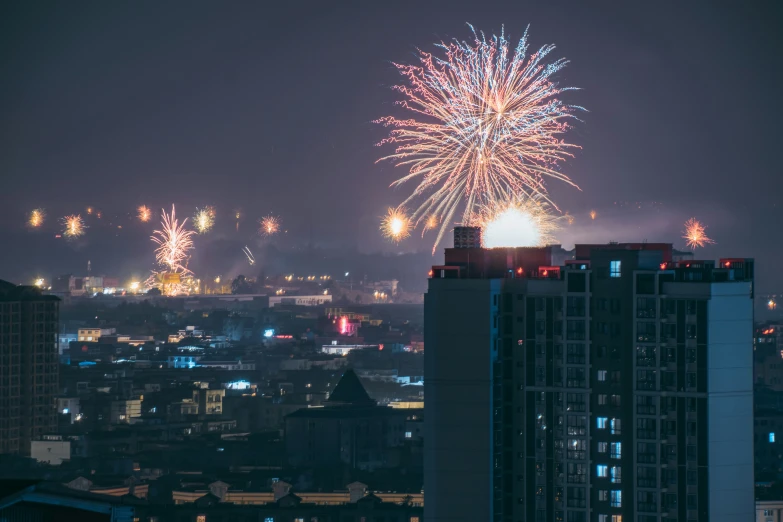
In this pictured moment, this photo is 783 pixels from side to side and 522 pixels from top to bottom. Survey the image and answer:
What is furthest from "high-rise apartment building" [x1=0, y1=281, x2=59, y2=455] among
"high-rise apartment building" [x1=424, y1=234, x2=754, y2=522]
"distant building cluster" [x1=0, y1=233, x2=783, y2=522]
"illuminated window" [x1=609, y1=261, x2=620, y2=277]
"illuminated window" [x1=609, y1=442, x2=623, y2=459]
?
"illuminated window" [x1=609, y1=442, x2=623, y2=459]

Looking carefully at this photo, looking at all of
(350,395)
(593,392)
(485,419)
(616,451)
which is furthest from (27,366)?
(616,451)

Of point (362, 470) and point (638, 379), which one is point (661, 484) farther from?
point (362, 470)

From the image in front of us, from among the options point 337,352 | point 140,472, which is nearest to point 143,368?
point 337,352

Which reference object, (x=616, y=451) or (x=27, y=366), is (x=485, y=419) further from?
(x=27, y=366)

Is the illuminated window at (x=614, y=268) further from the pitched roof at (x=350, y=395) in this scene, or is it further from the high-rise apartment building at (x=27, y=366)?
the high-rise apartment building at (x=27, y=366)

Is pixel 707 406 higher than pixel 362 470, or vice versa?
pixel 707 406
